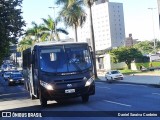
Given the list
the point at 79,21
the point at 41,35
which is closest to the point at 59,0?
the point at 79,21

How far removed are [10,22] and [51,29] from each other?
42.9 m

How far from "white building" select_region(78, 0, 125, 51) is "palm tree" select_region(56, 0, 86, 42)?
113722 mm

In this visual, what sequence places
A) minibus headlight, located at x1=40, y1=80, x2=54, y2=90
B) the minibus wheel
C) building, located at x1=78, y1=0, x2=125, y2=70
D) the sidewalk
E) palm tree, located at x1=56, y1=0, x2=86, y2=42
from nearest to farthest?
minibus headlight, located at x1=40, y1=80, x2=54, y2=90, the minibus wheel, the sidewalk, palm tree, located at x1=56, y1=0, x2=86, y2=42, building, located at x1=78, y1=0, x2=125, y2=70

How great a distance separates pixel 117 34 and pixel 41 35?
105394 mm

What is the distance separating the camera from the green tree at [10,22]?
32.1 metres

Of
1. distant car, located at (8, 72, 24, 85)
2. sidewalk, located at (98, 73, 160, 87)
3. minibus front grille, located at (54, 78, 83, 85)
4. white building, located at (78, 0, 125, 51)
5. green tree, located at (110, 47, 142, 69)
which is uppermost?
white building, located at (78, 0, 125, 51)

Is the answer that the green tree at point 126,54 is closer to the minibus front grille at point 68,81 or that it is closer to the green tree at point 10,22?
the green tree at point 10,22

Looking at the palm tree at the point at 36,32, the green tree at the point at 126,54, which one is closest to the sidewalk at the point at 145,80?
the green tree at the point at 126,54

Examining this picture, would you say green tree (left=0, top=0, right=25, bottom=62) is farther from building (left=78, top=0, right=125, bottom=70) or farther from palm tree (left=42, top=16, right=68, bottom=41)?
building (left=78, top=0, right=125, bottom=70)

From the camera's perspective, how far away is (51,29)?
7550 centimetres

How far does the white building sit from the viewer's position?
175625mm

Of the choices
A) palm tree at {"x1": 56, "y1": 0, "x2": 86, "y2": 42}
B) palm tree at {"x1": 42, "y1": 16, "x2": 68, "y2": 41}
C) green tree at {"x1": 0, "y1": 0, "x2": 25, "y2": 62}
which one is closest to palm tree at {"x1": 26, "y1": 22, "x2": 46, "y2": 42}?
palm tree at {"x1": 42, "y1": 16, "x2": 68, "y2": 41}

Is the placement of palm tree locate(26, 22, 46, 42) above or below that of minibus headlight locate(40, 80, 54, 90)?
above

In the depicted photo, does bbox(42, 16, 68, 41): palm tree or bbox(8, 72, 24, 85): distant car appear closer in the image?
bbox(8, 72, 24, 85): distant car
